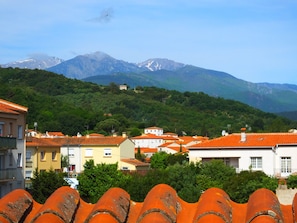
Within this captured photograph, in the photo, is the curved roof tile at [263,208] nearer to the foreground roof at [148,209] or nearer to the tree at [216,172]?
the foreground roof at [148,209]

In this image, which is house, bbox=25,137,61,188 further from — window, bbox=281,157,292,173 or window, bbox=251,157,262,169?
window, bbox=281,157,292,173

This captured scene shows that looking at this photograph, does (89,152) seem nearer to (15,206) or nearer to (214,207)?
(15,206)

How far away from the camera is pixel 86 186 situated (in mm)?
45594

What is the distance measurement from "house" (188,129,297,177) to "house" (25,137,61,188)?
46.3ft

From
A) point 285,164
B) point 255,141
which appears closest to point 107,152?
point 255,141

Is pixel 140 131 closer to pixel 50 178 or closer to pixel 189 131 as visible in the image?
pixel 189 131

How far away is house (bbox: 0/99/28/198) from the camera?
4216 cm

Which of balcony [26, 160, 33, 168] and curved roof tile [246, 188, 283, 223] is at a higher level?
curved roof tile [246, 188, 283, 223]

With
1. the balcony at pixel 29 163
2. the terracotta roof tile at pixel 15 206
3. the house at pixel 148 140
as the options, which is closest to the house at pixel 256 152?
the balcony at pixel 29 163

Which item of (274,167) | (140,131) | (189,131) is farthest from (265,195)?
(189,131)

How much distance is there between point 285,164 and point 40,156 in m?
24.1

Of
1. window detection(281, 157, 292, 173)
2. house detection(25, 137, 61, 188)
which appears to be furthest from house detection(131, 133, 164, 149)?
window detection(281, 157, 292, 173)

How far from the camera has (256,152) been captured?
6256cm

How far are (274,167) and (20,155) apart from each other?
25.4 metres
